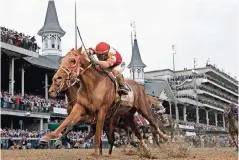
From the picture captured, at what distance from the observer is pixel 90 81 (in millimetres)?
9523

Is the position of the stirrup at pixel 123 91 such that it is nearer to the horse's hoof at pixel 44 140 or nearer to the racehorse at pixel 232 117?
the horse's hoof at pixel 44 140

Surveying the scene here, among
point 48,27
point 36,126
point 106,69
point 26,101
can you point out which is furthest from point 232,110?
point 48,27

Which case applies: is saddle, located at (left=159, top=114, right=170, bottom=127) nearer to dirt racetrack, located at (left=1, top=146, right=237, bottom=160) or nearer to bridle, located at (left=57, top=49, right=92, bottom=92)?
dirt racetrack, located at (left=1, top=146, right=237, bottom=160)

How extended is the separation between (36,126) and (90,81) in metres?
30.2

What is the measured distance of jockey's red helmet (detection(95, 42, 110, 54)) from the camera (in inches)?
406

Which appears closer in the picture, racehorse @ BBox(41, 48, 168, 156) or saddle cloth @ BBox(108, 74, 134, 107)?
racehorse @ BBox(41, 48, 168, 156)

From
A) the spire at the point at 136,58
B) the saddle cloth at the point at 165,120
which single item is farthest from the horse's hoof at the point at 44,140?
the spire at the point at 136,58

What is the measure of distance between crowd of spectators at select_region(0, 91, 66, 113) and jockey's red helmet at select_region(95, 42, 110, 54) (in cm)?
2192

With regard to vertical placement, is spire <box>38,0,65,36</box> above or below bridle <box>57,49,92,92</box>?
above

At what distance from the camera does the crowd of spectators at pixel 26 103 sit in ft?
104

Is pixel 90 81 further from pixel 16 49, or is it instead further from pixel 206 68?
pixel 206 68

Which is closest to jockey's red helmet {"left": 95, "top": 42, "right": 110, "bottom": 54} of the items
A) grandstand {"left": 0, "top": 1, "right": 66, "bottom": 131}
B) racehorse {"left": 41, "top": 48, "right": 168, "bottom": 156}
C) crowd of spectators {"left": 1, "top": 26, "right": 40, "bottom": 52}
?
→ racehorse {"left": 41, "top": 48, "right": 168, "bottom": 156}

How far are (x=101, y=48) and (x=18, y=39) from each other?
25849mm

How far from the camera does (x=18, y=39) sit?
3491cm
